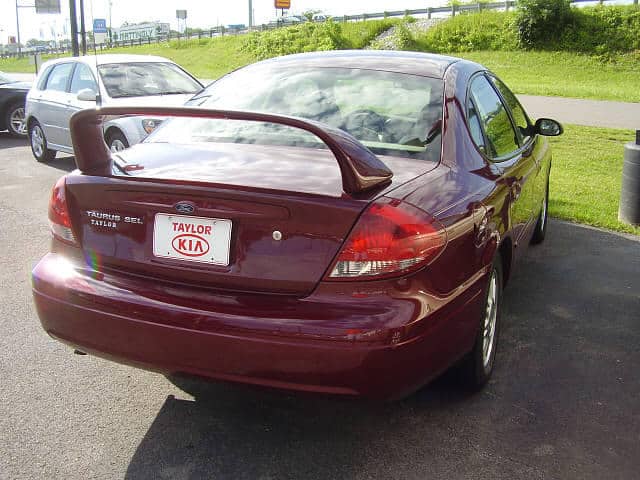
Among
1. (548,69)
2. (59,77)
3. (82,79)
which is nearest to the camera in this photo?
(82,79)

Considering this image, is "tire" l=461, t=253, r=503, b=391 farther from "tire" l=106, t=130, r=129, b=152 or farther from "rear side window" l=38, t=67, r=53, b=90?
A: "rear side window" l=38, t=67, r=53, b=90

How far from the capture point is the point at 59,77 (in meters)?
11.3

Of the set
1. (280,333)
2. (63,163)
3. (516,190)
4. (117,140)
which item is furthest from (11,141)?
(280,333)

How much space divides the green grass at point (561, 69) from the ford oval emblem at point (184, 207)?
23710 mm

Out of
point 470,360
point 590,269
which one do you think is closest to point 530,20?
point 590,269

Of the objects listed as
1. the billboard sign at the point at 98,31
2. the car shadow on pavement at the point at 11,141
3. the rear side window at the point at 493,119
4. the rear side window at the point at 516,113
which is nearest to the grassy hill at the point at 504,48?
the billboard sign at the point at 98,31

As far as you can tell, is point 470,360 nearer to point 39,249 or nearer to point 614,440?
point 614,440

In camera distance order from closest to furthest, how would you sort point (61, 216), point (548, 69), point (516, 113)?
point (61, 216), point (516, 113), point (548, 69)

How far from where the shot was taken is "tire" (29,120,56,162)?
1152 cm

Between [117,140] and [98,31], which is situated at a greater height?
[98,31]

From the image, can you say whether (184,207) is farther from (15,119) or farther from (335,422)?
(15,119)

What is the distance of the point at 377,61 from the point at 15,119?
1291cm

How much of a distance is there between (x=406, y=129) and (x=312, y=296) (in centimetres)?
118

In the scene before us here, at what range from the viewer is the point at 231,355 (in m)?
2.67
